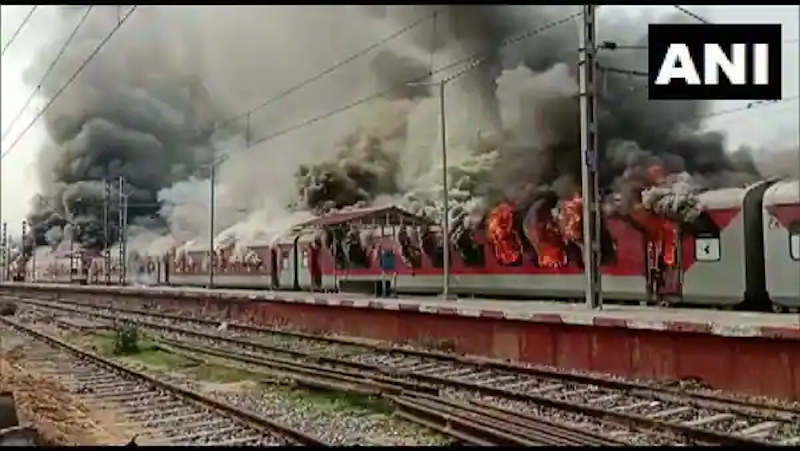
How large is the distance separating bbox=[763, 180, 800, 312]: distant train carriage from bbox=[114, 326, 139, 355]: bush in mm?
12668

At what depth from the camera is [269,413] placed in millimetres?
9820

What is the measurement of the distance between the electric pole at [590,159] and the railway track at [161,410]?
8346 millimetres

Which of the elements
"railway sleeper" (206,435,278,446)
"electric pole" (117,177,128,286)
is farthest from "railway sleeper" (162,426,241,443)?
"electric pole" (117,177,128,286)

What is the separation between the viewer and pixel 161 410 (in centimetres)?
1036

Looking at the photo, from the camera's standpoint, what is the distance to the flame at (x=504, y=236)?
76.4 ft

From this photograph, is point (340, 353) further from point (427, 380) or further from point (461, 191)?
point (461, 191)

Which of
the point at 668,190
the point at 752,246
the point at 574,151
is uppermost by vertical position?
the point at 574,151

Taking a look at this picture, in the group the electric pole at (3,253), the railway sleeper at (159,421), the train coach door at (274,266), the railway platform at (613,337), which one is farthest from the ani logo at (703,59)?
the electric pole at (3,253)

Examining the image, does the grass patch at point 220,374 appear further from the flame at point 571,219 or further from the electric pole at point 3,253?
the electric pole at point 3,253

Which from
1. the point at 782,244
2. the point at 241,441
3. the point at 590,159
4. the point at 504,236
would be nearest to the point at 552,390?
the point at 241,441

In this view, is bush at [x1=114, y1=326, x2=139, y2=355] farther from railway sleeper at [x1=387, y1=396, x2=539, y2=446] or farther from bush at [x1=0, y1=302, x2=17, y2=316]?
bush at [x1=0, y1=302, x2=17, y2=316]

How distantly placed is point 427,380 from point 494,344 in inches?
144

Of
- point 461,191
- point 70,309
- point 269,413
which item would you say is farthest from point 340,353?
point 70,309

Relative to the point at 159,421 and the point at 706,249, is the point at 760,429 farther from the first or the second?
the point at 706,249
